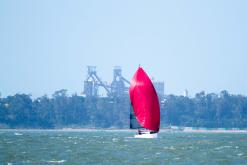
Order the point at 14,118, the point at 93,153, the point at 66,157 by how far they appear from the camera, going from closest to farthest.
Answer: the point at 66,157, the point at 93,153, the point at 14,118

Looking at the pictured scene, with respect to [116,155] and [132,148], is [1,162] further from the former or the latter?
[132,148]

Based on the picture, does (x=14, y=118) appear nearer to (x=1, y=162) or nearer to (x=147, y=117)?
(x=147, y=117)

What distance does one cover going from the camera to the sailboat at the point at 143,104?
90.3 m

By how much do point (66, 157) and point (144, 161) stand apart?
6152 mm

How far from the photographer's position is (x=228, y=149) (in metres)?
70.9

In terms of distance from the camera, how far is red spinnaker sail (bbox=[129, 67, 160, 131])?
296 feet

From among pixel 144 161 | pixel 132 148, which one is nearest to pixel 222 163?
pixel 144 161

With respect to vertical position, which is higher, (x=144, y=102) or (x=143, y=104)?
(x=144, y=102)

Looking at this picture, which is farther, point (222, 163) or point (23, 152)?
point (23, 152)

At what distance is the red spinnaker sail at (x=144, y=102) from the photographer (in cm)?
9031

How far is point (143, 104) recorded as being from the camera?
297 feet

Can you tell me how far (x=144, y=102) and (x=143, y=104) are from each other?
0.23 m

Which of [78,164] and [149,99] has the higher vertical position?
[149,99]

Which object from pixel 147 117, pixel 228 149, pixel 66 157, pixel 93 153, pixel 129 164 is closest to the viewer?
pixel 129 164
